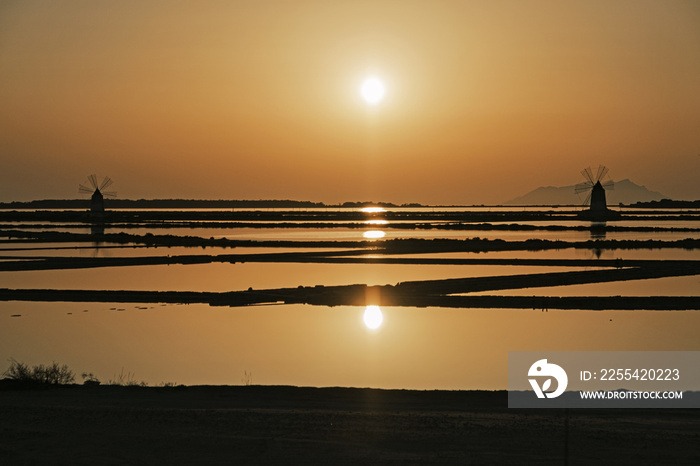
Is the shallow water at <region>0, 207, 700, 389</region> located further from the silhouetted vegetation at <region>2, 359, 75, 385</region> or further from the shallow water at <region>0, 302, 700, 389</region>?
the silhouetted vegetation at <region>2, 359, 75, 385</region>

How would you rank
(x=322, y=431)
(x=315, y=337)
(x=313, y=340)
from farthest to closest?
(x=315, y=337), (x=313, y=340), (x=322, y=431)

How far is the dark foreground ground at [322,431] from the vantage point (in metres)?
5.54

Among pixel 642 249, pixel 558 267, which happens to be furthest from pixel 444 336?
pixel 642 249

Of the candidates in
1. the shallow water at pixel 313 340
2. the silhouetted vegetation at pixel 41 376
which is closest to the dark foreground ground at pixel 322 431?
the silhouetted vegetation at pixel 41 376

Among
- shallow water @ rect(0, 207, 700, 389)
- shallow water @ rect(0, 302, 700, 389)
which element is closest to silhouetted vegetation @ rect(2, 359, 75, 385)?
shallow water @ rect(0, 302, 700, 389)

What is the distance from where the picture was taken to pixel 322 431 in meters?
6.18

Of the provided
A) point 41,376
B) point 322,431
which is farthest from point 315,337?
point 322,431

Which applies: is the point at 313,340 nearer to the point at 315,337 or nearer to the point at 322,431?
the point at 315,337

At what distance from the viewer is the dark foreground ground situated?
554cm

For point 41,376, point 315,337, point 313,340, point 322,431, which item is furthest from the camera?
point 315,337

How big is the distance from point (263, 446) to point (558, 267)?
1905cm

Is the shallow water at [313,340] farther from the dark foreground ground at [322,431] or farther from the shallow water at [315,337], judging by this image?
the dark foreground ground at [322,431]

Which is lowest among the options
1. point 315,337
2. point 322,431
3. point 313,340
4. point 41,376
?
point 322,431

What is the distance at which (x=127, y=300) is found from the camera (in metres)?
16.7
